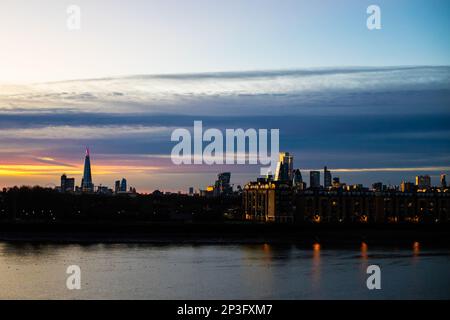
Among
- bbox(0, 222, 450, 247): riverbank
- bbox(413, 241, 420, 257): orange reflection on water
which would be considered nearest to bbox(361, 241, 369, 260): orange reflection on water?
bbox(0, 222, 450, 247): riverbank

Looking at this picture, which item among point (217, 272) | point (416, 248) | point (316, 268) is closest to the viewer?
point (217, 272)

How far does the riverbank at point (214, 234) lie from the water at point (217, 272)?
9431 mm

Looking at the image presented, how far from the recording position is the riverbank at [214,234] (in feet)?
231

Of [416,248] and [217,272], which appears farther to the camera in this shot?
[416,248]

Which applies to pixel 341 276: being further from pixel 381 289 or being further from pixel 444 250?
pixel 444 250

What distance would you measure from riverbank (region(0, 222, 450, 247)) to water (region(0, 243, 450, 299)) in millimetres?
9431

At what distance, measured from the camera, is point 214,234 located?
3002 inches

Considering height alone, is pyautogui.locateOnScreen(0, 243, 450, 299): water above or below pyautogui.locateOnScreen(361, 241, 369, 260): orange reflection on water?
above

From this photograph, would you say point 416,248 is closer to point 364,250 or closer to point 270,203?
point 364,250

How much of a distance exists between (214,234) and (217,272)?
1282 inches

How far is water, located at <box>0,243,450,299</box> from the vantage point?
36281mm

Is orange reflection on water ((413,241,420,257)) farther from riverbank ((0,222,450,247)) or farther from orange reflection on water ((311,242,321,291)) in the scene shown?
orange reflection on water ((311,242,321,291))

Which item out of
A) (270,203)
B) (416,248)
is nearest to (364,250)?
(416,248)

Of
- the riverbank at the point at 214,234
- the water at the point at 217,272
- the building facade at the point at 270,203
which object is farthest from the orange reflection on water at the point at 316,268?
the building facade at the point at 270,203
